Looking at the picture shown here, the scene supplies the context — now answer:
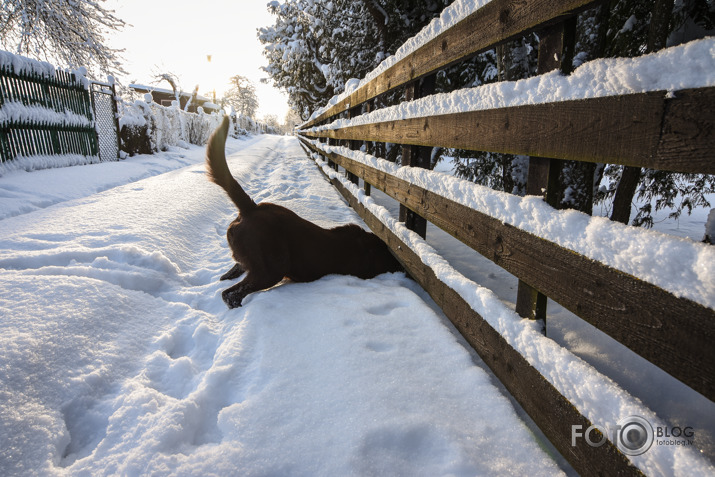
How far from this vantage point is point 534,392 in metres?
1.27

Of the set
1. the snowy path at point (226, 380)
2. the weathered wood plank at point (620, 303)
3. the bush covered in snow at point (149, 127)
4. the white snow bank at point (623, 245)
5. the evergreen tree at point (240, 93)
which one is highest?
the evergreen tree at point (240, 93)

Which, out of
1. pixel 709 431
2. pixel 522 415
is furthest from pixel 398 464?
pixel 709 431

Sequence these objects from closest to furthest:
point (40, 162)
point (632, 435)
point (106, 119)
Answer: point (632, 435), point (40, 162), point (106, 119)

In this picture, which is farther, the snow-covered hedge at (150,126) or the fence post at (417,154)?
the snow-covered hedge at (150,126)

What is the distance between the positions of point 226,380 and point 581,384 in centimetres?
143

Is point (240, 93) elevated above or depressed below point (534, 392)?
above

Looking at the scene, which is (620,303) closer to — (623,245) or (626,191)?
(623,245)

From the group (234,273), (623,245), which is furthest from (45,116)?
(623,245)

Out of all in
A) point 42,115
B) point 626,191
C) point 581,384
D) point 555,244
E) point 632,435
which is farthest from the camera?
point 42,115

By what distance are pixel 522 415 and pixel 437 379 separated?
1.19 feet

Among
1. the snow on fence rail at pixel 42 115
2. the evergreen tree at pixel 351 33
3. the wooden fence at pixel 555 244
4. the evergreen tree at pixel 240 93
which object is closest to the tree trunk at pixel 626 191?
the wooden fence at pixel 555 244

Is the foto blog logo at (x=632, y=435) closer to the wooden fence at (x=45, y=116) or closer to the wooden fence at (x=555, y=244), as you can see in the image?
the wooden fence at (x=555, y=244)

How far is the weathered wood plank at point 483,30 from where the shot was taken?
1220 mm

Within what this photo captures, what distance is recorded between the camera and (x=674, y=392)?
1.40m
